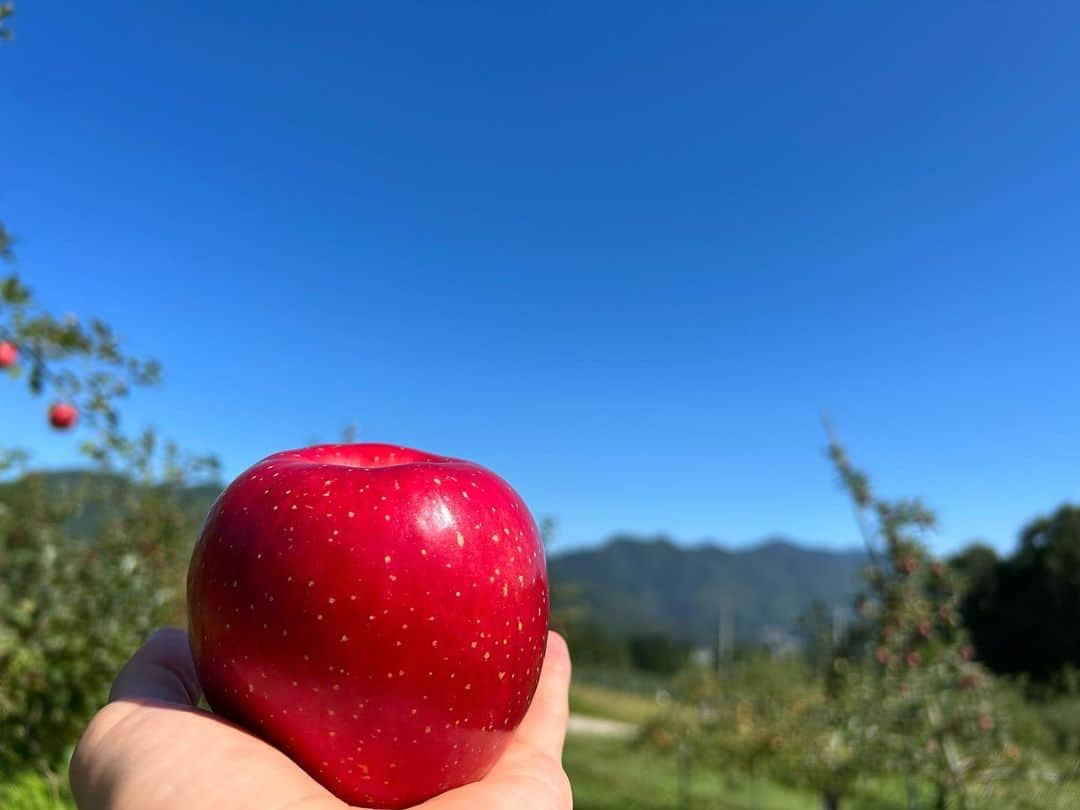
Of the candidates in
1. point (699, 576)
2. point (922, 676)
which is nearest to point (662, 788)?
point (922, 676)

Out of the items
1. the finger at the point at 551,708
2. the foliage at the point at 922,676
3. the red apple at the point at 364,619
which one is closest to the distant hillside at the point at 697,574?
the foliage at the point at 922,676

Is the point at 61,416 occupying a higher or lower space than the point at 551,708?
higher

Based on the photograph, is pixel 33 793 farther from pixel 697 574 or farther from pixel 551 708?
pixel 697 574

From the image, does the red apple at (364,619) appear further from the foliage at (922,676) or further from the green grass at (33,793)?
the foliage at (922,676)

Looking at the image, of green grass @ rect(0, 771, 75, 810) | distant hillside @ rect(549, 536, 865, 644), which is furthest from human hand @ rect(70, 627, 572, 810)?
distant hillside @ rect(549, 536, 865, 644)

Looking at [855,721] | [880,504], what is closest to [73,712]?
[855,721]

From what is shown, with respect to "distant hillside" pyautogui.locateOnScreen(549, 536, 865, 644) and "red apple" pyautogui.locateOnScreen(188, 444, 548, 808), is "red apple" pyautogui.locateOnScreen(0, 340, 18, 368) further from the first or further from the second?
"distant hillside" pyautogui.locateOnScreen(549, 536, 865, 644)

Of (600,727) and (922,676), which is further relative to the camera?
(600,727)

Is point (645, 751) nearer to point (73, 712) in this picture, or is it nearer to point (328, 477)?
point (73, 712)
